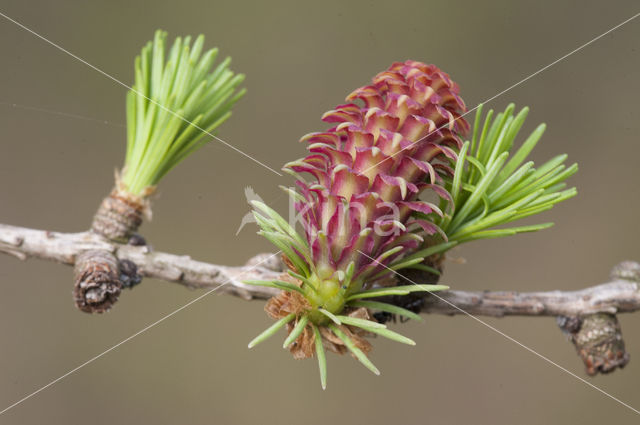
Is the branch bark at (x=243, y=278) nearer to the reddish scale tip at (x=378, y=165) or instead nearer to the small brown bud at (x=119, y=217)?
the small brown bud at (x=119, y=217)

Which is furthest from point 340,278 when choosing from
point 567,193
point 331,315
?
point 567,193

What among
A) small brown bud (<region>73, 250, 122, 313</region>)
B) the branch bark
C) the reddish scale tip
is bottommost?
small brown bud (<region>73, 250, 122, 313</region>)

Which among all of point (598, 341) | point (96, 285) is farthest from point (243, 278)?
point (598, 341)

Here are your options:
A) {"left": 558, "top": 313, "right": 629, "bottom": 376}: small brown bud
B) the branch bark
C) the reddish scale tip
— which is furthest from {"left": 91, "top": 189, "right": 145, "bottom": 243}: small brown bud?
{"left": 558, "top": 313, "right": 629, "bottom": 376}: small brown bud

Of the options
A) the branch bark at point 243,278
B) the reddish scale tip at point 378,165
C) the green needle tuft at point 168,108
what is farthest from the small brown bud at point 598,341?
the green needle tuft at point 168,108

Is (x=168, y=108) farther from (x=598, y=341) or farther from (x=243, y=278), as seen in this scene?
(x=598, y=341)

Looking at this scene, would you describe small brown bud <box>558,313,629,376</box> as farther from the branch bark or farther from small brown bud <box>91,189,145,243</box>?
small brown bud <box>91,189,145,243</box>
